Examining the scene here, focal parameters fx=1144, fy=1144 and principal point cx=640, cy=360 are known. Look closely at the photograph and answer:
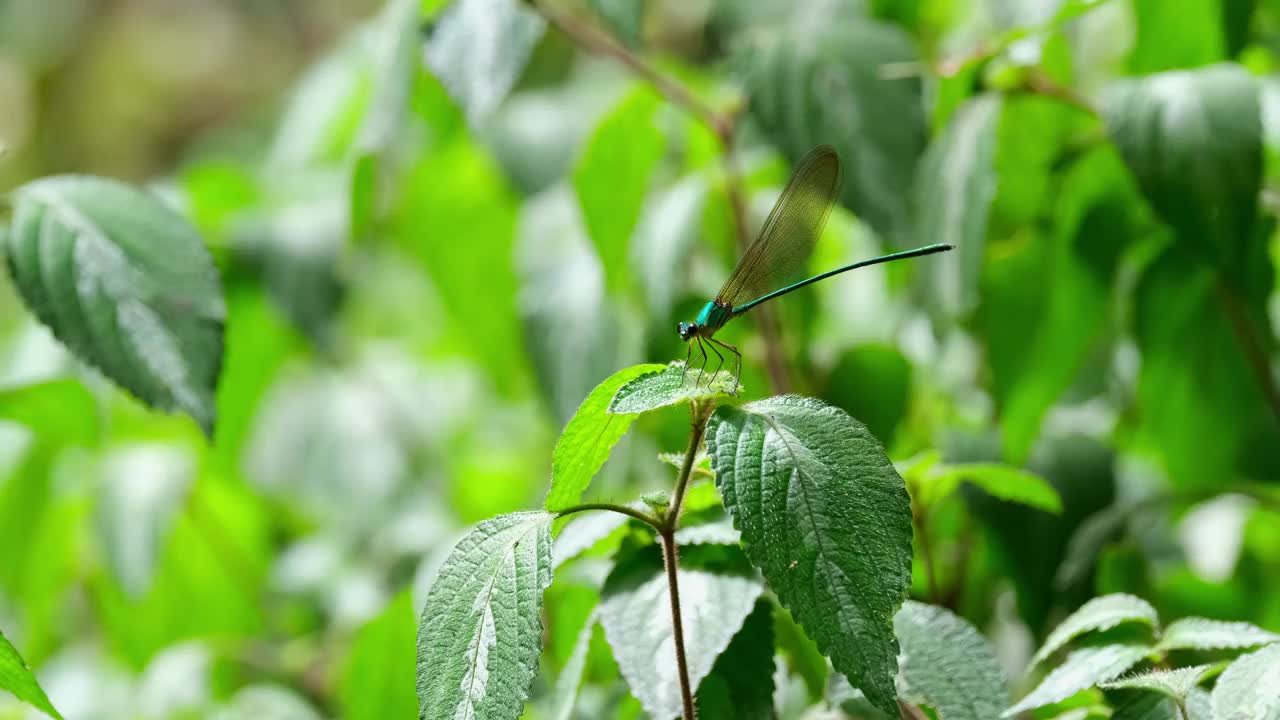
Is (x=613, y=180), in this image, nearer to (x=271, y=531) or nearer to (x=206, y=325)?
(x=206, y=325)

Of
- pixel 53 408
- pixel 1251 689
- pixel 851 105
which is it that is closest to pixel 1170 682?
pixel 1251 689

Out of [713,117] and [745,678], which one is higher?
[713,117]

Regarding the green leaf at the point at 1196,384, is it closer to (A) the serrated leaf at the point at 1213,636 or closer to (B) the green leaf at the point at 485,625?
(A) the serrated leaf at the point at 1213,636

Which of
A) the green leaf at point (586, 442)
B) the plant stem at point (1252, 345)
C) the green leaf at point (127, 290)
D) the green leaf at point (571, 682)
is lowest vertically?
the green leaf at point (571, 682)

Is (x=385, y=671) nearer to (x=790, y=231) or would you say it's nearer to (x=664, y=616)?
(x=664, y=616)

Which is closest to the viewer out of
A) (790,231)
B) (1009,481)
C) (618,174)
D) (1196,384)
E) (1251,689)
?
(1251,689)

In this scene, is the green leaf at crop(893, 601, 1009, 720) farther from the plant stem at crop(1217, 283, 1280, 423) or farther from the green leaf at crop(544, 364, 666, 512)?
the plant stem at crop(1217, 283, 1280, 423)

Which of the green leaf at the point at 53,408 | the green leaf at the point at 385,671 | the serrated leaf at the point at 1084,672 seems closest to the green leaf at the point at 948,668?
the serrated leaf at the point at 1084,672

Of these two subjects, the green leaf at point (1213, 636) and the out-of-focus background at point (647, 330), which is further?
the out-of-focus background at point (647, 330)
